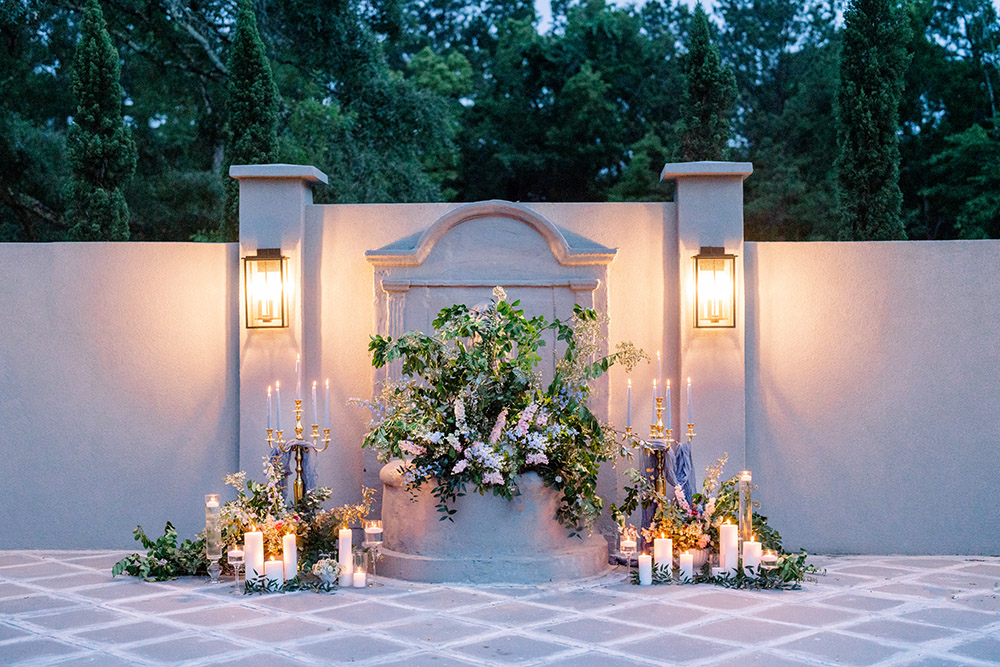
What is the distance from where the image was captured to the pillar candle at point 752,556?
6.36 m

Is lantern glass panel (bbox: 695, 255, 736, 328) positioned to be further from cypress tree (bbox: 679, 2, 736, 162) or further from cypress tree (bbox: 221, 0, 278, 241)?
cypress tree (bbox: 679, 2, 736, 162)

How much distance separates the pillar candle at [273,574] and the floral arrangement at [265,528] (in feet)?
0.68

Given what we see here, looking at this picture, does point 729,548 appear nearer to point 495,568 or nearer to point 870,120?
point 495,568

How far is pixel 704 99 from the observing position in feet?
54.3

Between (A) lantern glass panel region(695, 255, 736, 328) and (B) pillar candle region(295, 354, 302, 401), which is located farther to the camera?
(A) lantern glass panel region(695, 255, 736, 328)

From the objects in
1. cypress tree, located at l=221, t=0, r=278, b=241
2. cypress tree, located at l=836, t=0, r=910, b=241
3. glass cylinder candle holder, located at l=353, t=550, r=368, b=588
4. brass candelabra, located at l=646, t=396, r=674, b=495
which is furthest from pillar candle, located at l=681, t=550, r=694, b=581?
cypress tree, located at l=836, t=0, r=910, b=241

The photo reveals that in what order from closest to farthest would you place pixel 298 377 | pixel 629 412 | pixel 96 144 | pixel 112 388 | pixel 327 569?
pixel 327 569 → pixel 629 412 → pixel 298 377 → pixel 112 388 → pixel 96 144

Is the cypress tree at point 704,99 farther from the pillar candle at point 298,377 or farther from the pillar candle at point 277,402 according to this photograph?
the pillar candle at point 277,402

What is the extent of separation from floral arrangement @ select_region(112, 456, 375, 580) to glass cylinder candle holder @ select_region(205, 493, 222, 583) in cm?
10

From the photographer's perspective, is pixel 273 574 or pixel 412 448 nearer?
pixel 273 574

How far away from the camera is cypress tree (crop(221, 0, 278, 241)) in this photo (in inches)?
539

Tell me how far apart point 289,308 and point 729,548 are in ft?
11.1

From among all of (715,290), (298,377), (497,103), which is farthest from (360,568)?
(497,103)

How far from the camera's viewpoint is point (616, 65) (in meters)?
23.4
